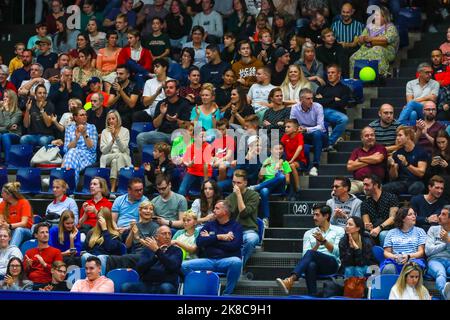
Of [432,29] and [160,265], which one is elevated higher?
[432,29]

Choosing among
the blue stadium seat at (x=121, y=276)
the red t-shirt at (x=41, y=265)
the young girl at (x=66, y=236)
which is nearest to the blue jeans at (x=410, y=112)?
the blue stadium seat at (x=121, y=276)

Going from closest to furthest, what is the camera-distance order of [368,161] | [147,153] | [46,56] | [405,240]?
[405,240] < [368,161] < [147,153] < [46,56]

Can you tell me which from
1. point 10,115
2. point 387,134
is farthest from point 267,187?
point 10,115

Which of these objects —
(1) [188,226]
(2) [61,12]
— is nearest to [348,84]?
(1) [188,226]

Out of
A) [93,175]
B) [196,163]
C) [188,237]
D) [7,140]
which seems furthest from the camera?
[7,140]

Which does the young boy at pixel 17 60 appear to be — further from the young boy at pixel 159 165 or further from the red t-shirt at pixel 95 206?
the red t-shirt at pixel 95 206

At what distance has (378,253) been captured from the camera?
633 inches

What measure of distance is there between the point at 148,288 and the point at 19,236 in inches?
94.7

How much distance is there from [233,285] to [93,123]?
4361 mm

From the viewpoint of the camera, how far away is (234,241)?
53.5 feet

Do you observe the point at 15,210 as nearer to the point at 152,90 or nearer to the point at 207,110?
the point at 207,110

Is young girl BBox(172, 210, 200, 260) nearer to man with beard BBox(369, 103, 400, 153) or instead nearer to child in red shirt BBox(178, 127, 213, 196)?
child in red shirt BBox(178, 127, 213, 196)
